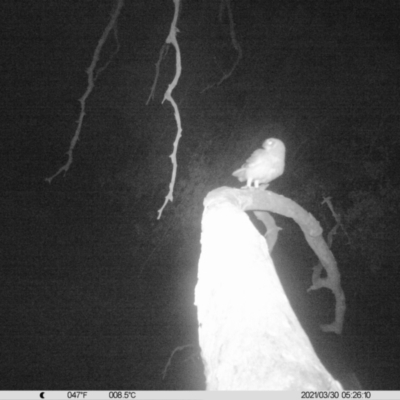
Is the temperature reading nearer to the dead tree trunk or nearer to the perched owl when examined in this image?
the dead tree trunk

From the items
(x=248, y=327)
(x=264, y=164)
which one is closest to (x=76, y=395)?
(x=248, y=327)

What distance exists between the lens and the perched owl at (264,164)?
8.34 ft

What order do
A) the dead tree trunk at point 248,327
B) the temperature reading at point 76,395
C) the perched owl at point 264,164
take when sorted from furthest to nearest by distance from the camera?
1. the perched owl at point 264,164
2. the temperature reading at point 76,395
3. the dead tree trunk at point 248,327

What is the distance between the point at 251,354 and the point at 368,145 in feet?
19.1

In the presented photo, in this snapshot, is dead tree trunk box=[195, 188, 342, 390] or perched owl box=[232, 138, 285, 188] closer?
dead tree trunk box=[195, 188, 342, 390]

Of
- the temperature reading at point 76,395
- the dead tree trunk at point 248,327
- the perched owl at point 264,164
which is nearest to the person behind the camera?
the dead tree trunk at point 248,327

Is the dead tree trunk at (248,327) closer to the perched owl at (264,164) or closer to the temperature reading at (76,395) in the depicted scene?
the temperature reading at (76,395)

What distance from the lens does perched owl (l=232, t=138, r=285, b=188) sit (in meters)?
2.54

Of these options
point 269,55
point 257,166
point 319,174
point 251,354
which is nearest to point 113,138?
point 269,55

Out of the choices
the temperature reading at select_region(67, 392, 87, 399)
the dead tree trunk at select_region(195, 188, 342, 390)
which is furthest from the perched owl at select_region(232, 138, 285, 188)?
the temperature reading at select_region(67, 392, 87, 399)

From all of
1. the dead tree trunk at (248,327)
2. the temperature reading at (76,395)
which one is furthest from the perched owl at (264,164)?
the temperature reading at (76,395)

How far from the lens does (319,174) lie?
592cm

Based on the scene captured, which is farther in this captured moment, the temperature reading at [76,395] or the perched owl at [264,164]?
the perched owl at [264,164]

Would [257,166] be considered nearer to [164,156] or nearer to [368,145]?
[368,145]
